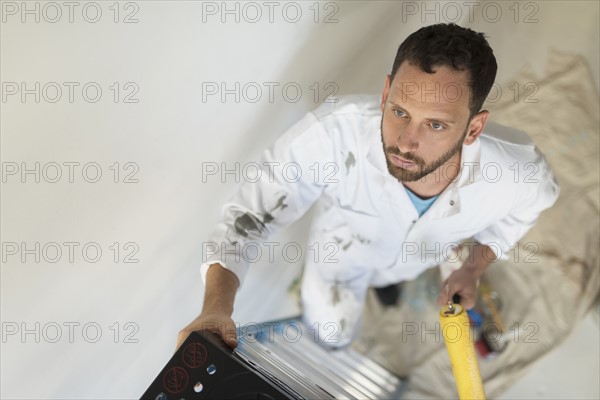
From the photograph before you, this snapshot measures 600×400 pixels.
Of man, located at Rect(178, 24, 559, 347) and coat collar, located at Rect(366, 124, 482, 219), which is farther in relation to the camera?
coat collar, located at Rect(366, 124, 482, 219)

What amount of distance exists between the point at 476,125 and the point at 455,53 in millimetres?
147

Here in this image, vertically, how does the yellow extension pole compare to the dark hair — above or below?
below

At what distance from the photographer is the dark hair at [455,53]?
803 millimetres

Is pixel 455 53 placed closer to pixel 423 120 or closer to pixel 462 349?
pixel 423 120

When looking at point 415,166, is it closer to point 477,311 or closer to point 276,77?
point 276,77

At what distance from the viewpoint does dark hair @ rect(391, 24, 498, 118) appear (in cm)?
80

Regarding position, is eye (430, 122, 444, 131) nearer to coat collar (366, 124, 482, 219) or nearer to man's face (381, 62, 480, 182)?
man's face (381, 62, 480, 182)

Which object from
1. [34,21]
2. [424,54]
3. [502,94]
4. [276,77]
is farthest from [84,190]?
[502,94]

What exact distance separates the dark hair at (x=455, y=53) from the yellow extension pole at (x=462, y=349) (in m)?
0.35

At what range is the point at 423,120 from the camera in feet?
2.77

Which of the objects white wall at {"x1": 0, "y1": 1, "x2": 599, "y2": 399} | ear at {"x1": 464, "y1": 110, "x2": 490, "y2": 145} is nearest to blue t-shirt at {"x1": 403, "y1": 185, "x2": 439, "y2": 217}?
ear at {"x1": 464, "y1": 110, "x2": 490, "y2": 145}

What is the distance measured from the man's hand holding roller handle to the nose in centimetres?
35

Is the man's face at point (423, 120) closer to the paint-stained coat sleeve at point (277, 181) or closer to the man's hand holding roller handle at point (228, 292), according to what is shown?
the paint-stained coat sleeve at point (277, 181)

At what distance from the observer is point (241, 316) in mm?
1351
